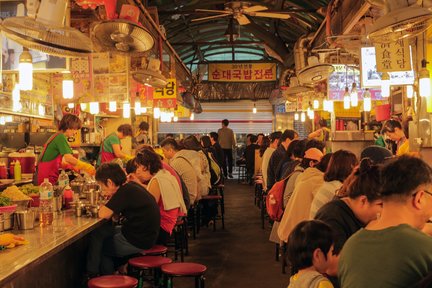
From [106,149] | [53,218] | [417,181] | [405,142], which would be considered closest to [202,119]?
[106,149]

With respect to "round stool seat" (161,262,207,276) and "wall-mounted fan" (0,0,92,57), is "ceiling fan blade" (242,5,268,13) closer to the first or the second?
"wall-mounted fan" (0,0,92,57)

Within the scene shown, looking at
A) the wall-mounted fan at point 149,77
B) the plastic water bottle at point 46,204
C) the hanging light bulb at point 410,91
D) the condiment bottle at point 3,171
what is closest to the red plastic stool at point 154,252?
the plastic water bottle at point 46,204

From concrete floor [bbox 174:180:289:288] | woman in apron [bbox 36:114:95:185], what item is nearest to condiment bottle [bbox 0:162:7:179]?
woman in apron [bbox 36:114:95:185]

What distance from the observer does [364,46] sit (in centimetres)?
879

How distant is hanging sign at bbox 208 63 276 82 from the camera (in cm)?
2061

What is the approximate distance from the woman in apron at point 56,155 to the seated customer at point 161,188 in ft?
4.08

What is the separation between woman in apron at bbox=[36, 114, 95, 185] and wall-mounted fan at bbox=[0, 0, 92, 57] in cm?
209

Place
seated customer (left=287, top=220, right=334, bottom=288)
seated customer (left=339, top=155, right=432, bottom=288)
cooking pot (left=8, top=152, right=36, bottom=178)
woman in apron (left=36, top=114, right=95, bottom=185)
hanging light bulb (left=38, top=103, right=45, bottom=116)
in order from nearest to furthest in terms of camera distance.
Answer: seated customer (left=339, top=155, right=432, bottom=288), seated customer (left=287, top=220, right=334, bottom=288), woman in apron (left=36, top=114, right=95, bottom=185), cooking pot (left=8, top=152, right=36, bottom=178), hanging light bulb (left=38, top=103, right=45, bottom=116)

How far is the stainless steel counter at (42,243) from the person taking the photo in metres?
3.17

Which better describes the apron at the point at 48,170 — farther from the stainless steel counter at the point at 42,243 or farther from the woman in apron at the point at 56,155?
the stainless steel counter at the point at 42,243

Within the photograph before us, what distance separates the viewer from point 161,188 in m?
6.26

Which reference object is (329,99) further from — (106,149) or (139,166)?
(139,166)

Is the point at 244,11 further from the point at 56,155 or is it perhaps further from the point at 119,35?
the point at 56,155

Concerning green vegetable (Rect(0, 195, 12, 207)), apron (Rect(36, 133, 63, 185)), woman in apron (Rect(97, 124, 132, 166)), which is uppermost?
woman in apron (Rect(97, 124, 132, 166))
